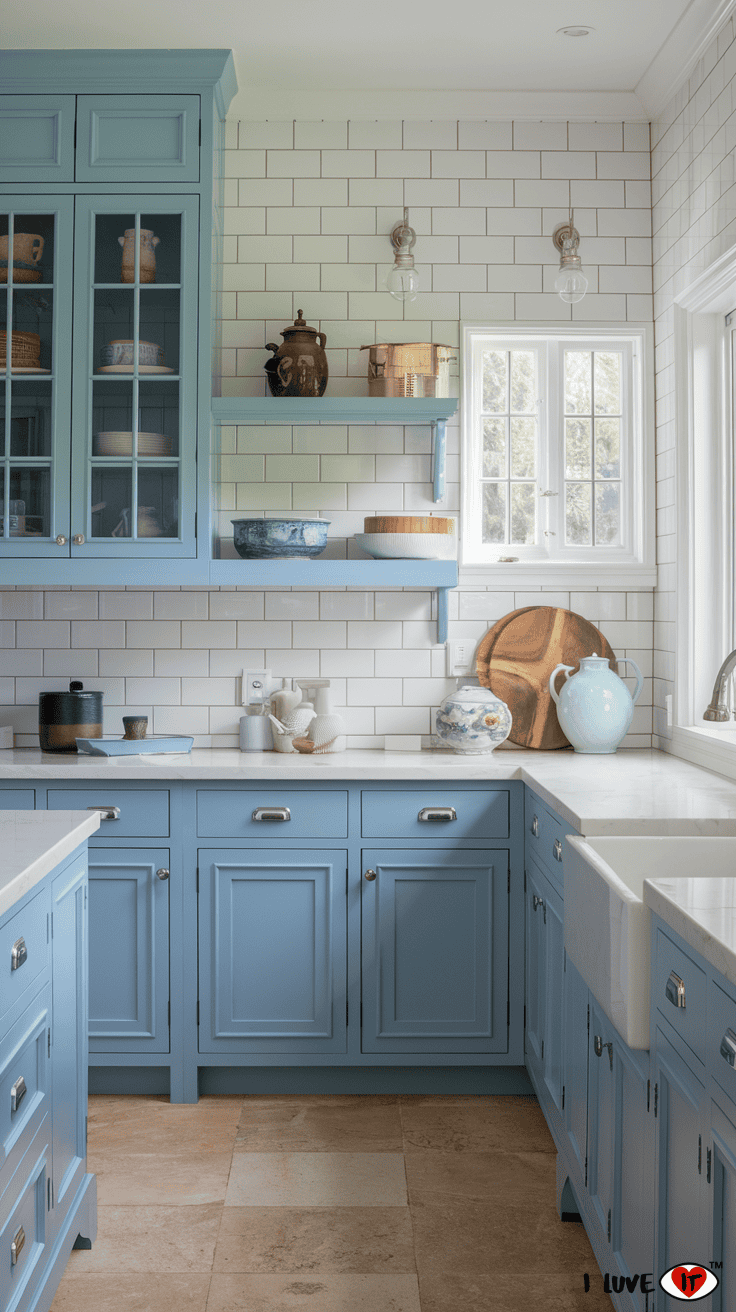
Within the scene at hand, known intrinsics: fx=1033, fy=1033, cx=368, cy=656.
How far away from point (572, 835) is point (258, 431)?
1868mm

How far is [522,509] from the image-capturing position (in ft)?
11.9

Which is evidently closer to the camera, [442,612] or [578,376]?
[442,612]

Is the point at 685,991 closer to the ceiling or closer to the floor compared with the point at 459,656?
closer to the floor

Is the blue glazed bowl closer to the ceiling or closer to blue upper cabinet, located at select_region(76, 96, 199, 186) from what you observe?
blue upper cabinet, located at select_region(76, 96, 199, 186)

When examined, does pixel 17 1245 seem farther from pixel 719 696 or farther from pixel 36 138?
pixel 36 138

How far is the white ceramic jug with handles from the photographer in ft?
10.8

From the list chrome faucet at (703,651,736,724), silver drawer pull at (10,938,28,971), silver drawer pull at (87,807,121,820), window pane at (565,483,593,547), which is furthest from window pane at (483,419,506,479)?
silver drawer pull at (10,938,28,971)

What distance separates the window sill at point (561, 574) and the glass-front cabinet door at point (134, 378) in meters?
1.02

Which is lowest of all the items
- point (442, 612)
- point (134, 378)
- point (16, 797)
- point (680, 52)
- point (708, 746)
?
point (16, 797)

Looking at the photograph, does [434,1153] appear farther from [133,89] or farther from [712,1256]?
[133,89]

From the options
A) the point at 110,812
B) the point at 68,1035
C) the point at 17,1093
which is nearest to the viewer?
the point at 17,1093

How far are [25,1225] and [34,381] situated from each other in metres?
2.33

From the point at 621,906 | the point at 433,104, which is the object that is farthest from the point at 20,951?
the point at 433,104

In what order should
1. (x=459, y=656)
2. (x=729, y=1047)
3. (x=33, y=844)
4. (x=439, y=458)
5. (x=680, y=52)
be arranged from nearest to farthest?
(x=729, y=1047) < (x=33, y=844) < (x=680, y=52) < (x=439, y=458) < (x=459, y=656)
